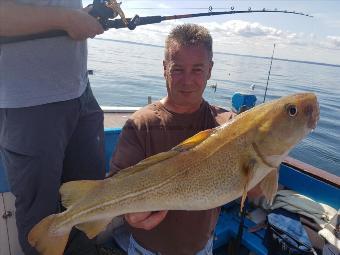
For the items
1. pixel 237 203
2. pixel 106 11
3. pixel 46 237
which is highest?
pixel 106 11

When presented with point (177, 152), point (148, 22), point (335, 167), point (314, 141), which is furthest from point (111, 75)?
point (177, 152)

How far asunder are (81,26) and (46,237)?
5.04 feet

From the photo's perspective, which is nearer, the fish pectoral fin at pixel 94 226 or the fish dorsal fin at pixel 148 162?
the fish dorsal fin at pixel 148 162

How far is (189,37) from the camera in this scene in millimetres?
2455

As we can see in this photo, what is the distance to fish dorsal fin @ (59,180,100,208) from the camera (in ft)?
7.02

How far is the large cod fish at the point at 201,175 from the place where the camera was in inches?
72.4

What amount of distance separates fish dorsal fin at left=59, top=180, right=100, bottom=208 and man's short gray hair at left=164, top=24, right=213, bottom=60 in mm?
1092

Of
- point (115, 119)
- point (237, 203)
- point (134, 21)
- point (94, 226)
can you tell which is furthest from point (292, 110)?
point (115, 119)

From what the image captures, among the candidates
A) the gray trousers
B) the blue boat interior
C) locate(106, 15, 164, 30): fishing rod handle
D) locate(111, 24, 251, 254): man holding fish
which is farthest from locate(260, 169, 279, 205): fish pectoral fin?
the blue boat interior

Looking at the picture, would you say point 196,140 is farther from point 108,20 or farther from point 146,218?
point 108,20

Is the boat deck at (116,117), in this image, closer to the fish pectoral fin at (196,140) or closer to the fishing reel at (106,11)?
the fishing reel at (106,11)

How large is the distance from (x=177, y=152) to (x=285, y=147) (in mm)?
604

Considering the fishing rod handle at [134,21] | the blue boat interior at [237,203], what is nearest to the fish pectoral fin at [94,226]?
the fishing rod handle at [134,21]

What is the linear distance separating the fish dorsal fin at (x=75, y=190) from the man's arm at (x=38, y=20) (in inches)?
43.5
